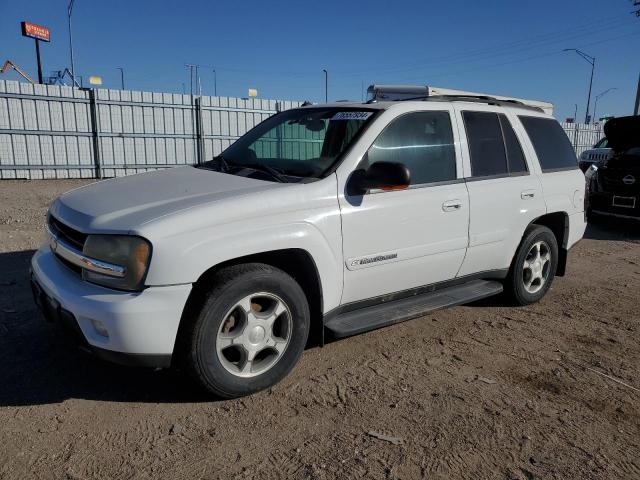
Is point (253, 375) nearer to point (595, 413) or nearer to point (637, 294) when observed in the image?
point (595, 413)

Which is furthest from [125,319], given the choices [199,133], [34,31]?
[34,31]

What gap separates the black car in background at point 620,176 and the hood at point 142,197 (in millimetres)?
7173

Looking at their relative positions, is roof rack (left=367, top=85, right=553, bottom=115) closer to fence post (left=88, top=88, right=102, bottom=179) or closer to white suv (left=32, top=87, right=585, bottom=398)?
white suv (left=32, top=87, right=585, bottom=398)

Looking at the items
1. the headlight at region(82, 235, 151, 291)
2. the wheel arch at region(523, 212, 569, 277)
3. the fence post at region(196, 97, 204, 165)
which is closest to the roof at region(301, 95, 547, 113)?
the wheel arch at region(523, 212, 569, 277)

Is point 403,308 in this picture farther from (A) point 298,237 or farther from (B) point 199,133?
(B) point 199,133

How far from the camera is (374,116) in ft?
12.2

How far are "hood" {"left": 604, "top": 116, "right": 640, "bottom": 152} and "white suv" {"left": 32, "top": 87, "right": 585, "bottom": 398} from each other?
17.7 ft

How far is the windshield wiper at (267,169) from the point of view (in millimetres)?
3436

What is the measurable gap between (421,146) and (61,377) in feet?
9.59

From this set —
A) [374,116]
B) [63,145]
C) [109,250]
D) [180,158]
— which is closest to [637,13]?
[180,158]

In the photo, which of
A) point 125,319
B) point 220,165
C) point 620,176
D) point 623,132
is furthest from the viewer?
point 623,132

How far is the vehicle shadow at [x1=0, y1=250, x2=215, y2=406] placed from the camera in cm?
312

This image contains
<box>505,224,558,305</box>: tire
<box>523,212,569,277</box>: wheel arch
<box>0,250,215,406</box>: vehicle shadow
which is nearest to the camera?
<box>0,250,215,406</box>: vehicle shadow

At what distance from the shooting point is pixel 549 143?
5.04 m
